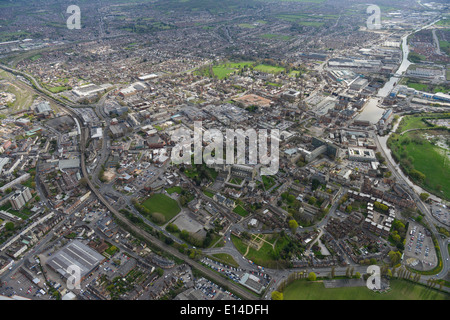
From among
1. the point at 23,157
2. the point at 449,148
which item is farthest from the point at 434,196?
the point at 23,157

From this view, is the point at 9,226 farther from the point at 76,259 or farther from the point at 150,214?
the point at 150,214

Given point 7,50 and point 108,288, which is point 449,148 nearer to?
point 108,288

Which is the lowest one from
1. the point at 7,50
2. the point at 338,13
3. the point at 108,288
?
the point at 108,288

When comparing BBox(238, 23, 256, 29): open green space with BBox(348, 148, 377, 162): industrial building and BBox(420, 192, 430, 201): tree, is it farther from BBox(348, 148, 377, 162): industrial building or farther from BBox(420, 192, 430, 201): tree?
BBox(420, 192, 430, 201): tree

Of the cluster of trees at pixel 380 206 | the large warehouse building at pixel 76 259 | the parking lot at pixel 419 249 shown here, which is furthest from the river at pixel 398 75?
the large warehouse building at pixel 76 259

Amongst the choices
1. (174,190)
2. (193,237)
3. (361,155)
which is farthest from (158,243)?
(361,155)
